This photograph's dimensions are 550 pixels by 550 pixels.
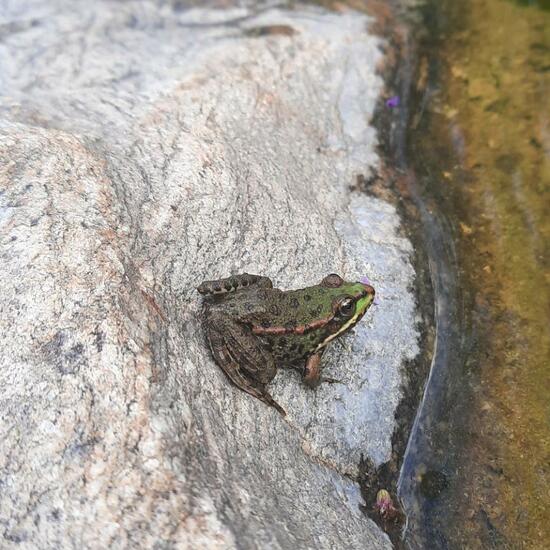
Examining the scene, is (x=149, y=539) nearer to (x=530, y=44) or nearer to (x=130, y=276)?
(x=130, y=276)

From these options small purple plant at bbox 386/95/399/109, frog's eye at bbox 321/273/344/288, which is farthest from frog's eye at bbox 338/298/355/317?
small purple plant at bbox 386/95/399/109

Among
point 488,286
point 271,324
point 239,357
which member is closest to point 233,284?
point 271,324

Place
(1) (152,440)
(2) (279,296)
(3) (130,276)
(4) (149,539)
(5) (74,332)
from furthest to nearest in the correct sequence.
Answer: (2) (279,296) < (3) (130,276) < (5) (74,332) < (1) (152,440) < (4) (149,539)

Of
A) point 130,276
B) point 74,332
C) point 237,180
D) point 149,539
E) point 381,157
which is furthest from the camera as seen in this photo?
point 381,157

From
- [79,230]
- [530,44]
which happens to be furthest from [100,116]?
[530,44]

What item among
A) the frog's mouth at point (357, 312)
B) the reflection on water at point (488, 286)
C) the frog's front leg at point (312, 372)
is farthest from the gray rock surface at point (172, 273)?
the reflection on water at point (488, 286)

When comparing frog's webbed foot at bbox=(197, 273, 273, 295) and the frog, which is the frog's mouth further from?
frog's webbed foot at bbox=(197, 273, 273, 295)
